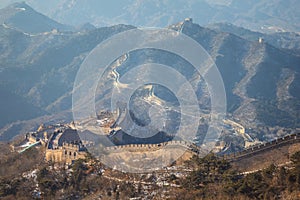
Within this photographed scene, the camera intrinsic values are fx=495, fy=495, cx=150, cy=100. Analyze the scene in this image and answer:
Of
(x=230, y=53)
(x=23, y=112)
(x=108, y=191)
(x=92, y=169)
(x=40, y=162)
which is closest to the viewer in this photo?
(x=108, y=191)

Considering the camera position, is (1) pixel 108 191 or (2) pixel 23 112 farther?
(2) pixel 23 112

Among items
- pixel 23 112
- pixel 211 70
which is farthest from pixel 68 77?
pixel 211 70

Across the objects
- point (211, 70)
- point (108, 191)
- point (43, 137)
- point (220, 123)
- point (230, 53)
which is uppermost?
point (230, 53)

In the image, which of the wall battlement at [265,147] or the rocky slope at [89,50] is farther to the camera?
the rocky slope at [89,50]

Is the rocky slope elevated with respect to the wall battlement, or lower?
elevated

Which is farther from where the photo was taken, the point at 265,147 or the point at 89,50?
the point at 89,50

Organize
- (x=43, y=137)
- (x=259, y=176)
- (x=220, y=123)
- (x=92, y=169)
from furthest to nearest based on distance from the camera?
(x=220, y=123) < (x=43, y=137) < (x=92, y=169) < (x=259, y=176)

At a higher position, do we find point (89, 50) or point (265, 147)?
point (89, 50)

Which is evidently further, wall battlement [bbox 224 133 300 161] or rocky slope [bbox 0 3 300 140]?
rocky slope [bbox 0 3 300 140]

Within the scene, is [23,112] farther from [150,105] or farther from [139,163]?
[139,163]

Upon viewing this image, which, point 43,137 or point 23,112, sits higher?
point 23,112

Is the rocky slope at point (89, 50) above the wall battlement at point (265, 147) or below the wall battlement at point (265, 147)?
above
